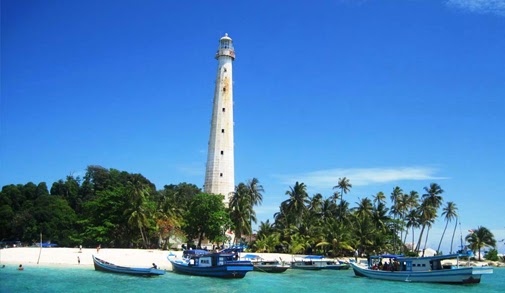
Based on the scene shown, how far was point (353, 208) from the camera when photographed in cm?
7681

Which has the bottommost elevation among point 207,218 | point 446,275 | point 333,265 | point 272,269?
point 333,265

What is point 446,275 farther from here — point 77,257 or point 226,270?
point 77,257

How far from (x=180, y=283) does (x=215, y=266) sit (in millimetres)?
5286

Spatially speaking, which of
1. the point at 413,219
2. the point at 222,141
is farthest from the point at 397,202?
the point at 222,141

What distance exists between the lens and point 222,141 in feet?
228

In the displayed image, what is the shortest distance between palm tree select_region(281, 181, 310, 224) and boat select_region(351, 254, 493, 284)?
2601cm

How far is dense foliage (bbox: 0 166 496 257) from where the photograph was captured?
60281 millimetres

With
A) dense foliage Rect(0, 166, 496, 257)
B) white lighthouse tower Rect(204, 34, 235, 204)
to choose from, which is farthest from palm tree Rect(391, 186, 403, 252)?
white lighthouse tower Rect(204, 34, 235, 204)

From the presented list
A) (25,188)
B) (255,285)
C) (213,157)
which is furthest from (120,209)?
(25,188)

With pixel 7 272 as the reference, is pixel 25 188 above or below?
above

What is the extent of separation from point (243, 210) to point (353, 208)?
67.0ft

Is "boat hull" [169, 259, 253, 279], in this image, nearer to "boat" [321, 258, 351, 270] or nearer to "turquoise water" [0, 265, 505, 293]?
"turquoise water" [0, 265, 505, 293]

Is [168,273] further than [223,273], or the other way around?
[168,273]

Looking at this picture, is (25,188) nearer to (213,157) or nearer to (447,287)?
(213,157)
